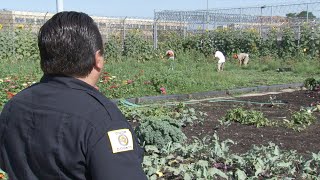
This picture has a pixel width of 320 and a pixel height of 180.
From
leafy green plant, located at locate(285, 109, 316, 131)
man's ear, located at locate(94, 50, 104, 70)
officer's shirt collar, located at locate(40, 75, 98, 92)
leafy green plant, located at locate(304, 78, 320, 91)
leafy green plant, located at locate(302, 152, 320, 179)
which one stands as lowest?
leafy green plant, located at locate(304, 78, 320, 91)

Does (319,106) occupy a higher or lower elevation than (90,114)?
lower

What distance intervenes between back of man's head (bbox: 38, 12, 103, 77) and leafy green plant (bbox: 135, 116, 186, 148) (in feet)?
11.1

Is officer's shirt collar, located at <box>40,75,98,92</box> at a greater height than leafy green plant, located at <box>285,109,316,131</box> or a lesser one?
greater

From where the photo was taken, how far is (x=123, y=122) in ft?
5.06

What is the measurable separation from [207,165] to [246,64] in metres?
17.9

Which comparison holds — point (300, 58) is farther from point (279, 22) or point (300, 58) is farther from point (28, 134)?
point (28, 134)

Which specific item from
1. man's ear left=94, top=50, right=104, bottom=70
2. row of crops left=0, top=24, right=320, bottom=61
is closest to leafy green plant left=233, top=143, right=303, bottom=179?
man's ear left=94, top=50, right=104, bottom=70

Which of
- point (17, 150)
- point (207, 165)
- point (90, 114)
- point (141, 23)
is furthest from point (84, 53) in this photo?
point (141, 23)

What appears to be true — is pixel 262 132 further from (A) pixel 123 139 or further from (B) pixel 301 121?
(A) pixel 123 139

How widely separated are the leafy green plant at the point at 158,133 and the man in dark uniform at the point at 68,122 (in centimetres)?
327

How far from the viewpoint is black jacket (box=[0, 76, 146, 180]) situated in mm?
1471

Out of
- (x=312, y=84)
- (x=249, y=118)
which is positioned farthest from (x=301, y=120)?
(x=312, y=84)

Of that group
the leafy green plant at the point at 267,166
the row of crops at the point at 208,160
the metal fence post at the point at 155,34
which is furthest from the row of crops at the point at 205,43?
the leafy green plant at the point at 267,166

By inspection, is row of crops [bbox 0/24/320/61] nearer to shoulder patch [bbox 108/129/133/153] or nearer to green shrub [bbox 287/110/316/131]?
green shrub [bbox 287/110/316/131]
